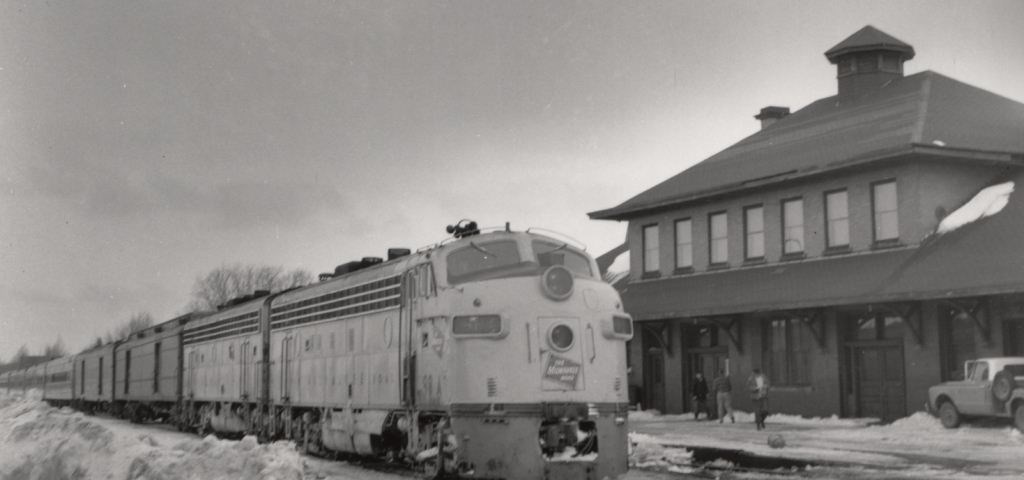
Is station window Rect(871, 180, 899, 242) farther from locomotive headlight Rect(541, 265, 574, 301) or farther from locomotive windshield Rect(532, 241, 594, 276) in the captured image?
locomotive headlight Rect(541, 265, 574, 301)

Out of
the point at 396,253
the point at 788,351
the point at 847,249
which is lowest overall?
the point at 788,351

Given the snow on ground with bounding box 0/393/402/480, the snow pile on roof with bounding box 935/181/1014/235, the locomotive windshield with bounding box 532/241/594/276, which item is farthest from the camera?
the snow pile on roof with bounding box 935/181/1014/235

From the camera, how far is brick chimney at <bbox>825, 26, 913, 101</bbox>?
124 ft

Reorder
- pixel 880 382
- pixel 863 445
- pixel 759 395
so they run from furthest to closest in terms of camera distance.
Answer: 1. pixel 880 382
2. pixel 759 395
3. pixel 863 445

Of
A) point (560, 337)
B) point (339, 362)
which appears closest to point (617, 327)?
point (560, 337)

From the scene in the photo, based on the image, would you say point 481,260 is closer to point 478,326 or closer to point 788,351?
point 478,326

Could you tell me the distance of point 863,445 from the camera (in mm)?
22797

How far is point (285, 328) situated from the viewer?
78.8ft

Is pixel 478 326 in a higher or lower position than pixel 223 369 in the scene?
higher

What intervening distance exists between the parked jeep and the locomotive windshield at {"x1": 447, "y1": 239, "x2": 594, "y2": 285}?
12559mm

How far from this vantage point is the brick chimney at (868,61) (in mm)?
37781

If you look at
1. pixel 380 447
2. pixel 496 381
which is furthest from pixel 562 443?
pixel 380 447

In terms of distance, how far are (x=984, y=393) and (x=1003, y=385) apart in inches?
23.3

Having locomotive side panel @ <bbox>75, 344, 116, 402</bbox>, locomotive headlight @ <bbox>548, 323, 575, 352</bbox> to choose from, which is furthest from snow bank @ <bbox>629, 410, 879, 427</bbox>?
locomotive side panel @ <bbox>75, 344, 116, 402</bbox>
